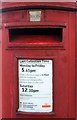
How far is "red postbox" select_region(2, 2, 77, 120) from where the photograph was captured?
2.04 metres

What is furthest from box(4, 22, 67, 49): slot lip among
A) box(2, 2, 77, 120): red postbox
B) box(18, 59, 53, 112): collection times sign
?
box(18, 59, 53, 112): collection times sign

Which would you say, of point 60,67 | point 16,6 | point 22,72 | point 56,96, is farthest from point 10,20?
point 56,96

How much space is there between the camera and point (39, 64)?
209cm

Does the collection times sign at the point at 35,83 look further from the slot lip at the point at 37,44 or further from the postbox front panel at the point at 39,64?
the slot lip at the point at 37,44

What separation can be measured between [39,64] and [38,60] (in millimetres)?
41

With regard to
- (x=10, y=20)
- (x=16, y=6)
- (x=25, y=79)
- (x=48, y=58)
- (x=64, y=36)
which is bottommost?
(x=25, y=79)

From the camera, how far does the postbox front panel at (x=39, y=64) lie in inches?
80.7

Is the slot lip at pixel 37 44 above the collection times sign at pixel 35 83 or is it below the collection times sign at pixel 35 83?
above

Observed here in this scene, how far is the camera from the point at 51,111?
2.12m

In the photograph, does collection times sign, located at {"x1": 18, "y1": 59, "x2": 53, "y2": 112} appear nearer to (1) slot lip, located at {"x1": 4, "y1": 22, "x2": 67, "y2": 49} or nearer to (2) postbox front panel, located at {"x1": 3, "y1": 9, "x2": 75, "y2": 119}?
(2) postbox front panel, located at {"x1": 3, "y1": 9, "x2": 75, "y2": 119}

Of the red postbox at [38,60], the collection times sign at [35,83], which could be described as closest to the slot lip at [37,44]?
the red postbox at [38,60]

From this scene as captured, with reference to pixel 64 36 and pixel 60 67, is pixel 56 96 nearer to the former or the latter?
pixel 60 67

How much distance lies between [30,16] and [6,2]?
11.0 inches

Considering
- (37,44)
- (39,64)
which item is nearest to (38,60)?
(39,64)
